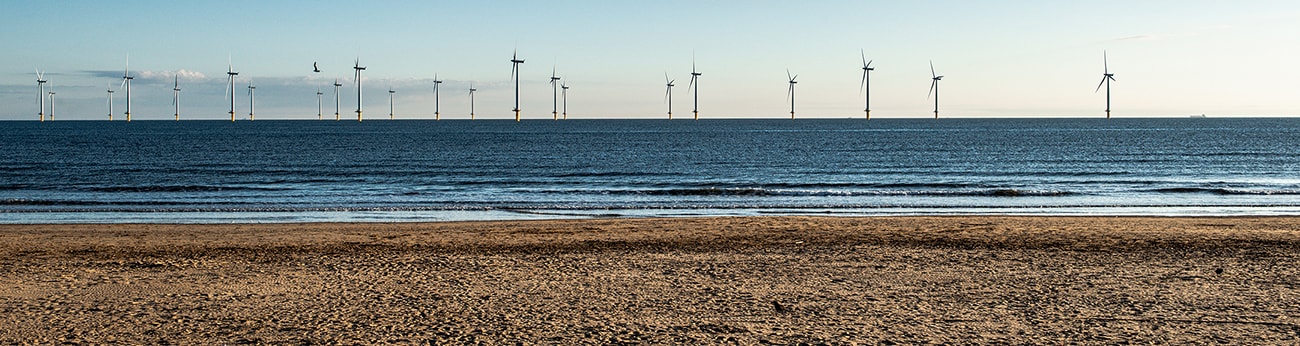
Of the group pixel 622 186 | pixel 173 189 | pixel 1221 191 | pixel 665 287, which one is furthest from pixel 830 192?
pixel 665 287

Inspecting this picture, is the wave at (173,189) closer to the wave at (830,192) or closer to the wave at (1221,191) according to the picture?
the wave at (830,192)

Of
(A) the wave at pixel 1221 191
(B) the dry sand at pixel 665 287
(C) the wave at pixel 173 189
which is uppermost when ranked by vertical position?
(A) the wave at pixel 1221 191

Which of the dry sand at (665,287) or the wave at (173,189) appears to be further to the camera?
the wave at (173,189)

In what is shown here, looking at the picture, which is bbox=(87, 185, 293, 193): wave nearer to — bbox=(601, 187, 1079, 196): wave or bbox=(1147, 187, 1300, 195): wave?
bbox=(601, 187, 1079, 196): wave

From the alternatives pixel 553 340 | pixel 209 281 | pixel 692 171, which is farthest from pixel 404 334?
pixel 692 171

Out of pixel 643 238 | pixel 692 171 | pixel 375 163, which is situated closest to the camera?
pixel 643 238

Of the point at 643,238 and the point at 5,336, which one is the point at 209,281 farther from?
the point at 643,238

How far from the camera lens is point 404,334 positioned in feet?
35.3

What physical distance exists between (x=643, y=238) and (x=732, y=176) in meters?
36.7

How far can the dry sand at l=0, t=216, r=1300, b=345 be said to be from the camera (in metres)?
10.9

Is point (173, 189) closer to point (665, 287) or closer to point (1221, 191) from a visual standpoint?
point (665, 287)

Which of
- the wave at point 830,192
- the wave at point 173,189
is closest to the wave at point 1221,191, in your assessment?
the wave at point 830,192

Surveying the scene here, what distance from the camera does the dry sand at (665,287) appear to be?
10.9 m

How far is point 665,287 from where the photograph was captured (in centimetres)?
1387
